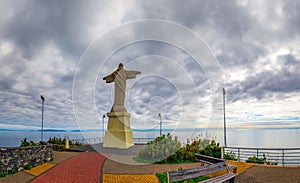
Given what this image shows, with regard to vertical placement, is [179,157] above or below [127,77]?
below

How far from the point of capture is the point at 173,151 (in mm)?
12711

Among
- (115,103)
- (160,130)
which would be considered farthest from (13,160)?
(160,130)

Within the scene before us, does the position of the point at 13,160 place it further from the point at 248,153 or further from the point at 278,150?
the point at 278,150

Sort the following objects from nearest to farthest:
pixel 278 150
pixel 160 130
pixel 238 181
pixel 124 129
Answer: pixel 238 181 → pixel 278 150 → pixel 124 129 → pixel 160 130

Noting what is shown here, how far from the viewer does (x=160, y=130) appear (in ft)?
85.1

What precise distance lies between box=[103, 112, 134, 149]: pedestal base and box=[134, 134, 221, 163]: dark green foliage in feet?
17.2

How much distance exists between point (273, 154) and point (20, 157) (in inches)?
488

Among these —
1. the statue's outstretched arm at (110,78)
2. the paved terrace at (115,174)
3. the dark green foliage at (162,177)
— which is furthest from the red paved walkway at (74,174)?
the statue's outstretched arm at (110,78)

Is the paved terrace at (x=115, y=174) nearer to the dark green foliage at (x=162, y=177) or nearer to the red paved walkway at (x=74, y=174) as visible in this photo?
the red paved walkway at (x=74, y=174)

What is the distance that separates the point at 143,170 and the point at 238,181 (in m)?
3.77

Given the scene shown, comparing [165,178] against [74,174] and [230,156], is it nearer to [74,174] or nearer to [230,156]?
[74,174]

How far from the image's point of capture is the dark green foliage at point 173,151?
40.2 feet

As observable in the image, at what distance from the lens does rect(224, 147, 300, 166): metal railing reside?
37.8 ft

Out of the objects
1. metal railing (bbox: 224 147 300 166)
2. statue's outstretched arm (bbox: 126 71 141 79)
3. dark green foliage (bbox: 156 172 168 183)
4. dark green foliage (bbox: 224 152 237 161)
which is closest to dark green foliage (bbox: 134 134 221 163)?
dark green foliage (bbox: 224 152 237 161)
